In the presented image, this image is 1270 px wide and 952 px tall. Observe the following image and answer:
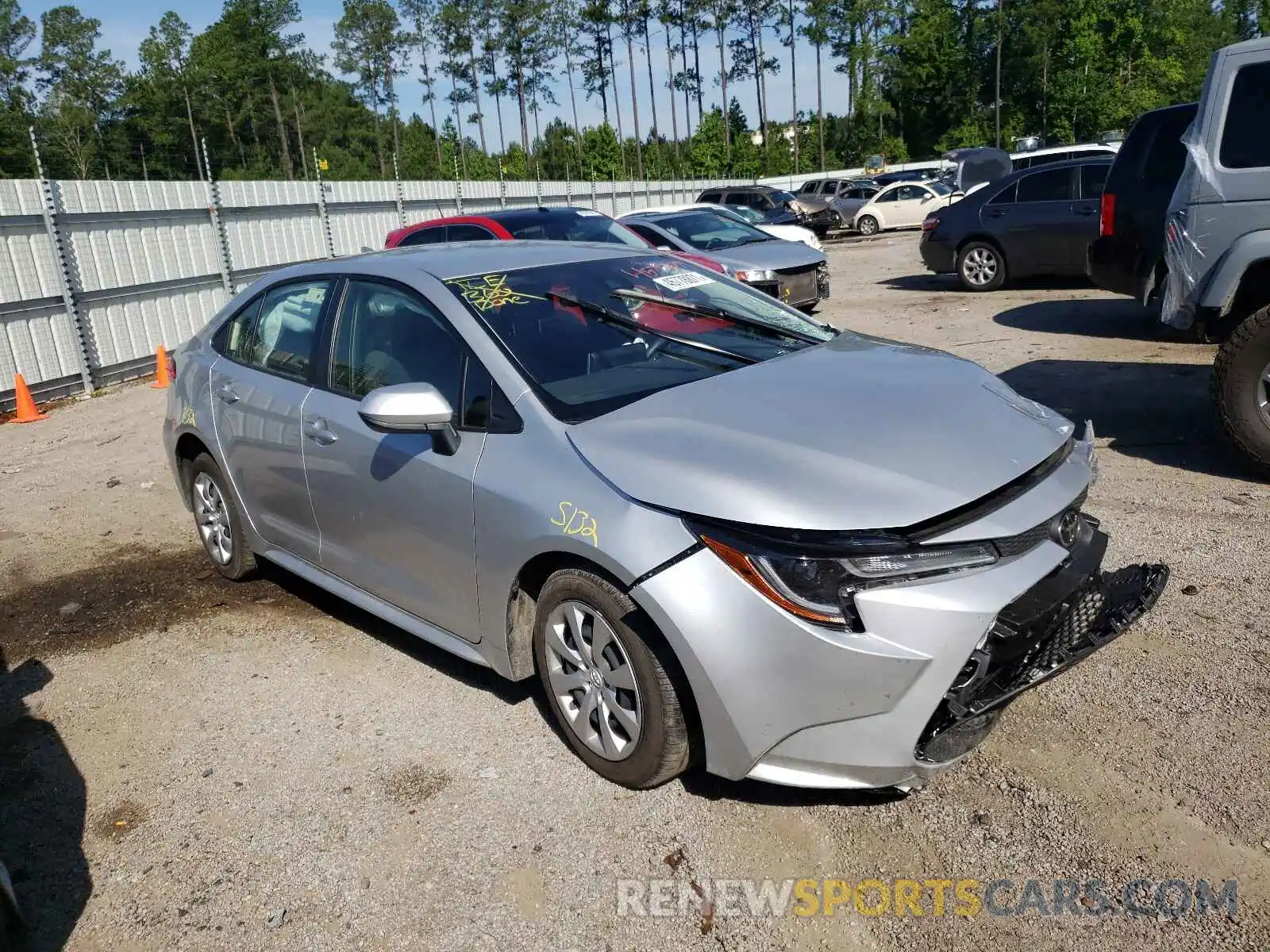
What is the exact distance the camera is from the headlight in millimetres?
2635

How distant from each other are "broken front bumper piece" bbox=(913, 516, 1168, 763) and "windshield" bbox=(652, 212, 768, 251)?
32.8 feet

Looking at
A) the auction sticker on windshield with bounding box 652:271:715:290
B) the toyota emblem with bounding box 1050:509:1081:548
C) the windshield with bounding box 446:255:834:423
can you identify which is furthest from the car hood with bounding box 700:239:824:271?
the toyota emblem with bounding box 1050:509:1081:548

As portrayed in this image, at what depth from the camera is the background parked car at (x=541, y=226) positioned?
35.2 feet

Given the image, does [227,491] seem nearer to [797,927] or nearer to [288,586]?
[288,586]

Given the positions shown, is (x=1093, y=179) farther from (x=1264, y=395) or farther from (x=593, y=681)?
(x=593, y=681)

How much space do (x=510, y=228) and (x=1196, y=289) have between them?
23.4 ft

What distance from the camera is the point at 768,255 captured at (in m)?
12.2

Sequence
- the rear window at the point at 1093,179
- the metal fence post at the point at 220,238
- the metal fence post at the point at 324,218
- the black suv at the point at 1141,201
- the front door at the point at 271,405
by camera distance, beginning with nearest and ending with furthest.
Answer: the front door at the point at 271,405, the black suv at the point at 1141,201, the rear window at the point at 1093,179, the metal fence post at the point at 220,238, the metal fence post at the point at 324,218

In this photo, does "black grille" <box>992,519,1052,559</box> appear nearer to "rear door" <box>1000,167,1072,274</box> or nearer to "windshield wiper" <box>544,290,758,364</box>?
"windshield wiper" <box>544,290,758,364</box>

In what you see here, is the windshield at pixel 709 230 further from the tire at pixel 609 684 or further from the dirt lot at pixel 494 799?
the tire at pixel 609 684

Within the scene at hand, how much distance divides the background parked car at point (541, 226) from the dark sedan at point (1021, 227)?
5.40m

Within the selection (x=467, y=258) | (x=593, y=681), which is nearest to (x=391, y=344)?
(x=467, y=258)

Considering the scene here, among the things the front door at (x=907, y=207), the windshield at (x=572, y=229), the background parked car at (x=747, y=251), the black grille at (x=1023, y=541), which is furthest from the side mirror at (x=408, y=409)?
the front door at (x=907, y=207)

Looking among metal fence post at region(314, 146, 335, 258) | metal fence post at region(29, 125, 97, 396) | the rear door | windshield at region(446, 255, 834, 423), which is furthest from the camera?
metal fence post at region(314, 146, 335, 258)
